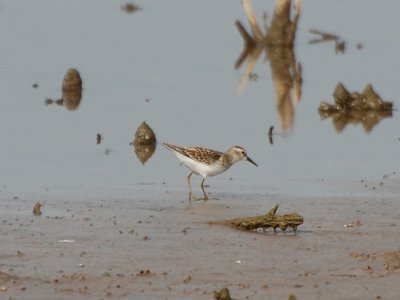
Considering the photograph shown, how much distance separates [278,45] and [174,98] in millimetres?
12034

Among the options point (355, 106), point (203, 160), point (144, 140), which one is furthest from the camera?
point (355, 106)

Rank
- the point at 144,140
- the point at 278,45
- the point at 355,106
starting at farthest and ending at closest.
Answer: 1. the point at 278,45
2. the point at 355,106
3. the point at 144,140

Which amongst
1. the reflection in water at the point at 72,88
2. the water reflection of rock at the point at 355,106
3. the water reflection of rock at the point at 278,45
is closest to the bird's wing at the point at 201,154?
the water reflection of rock at the point at 355,106

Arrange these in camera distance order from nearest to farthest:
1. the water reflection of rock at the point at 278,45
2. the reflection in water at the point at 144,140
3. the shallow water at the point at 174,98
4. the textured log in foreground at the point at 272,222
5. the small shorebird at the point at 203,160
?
the textured log in foreground at the point at 272,222 → the small shorebird at the point at 203,160 → the shallow water at the point at 174,98 → the reflection in water at the point at 144,140 → the water reflection of rock at the point at 278,45

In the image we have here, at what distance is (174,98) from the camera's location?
29.2 metres

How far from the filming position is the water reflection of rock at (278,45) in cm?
3428

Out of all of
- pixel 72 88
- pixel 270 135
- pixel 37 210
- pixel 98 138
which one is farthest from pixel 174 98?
pixel 37 210

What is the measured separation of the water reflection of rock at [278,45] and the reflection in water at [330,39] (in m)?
1.39

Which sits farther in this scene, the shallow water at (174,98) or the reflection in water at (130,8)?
the reflection in water at (130,8)

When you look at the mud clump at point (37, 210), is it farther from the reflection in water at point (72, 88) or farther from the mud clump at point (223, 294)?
the reflection in water at point (72, 88)

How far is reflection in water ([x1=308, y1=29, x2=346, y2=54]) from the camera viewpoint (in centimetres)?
4034

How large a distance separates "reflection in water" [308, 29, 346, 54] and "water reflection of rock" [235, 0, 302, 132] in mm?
1388

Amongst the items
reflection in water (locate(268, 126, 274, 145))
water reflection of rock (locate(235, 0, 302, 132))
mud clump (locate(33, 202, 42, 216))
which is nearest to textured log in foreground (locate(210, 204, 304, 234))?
mud clump (locate(33, 202, 42, 216))

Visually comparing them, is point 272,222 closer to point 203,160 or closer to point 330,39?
point 203,160
